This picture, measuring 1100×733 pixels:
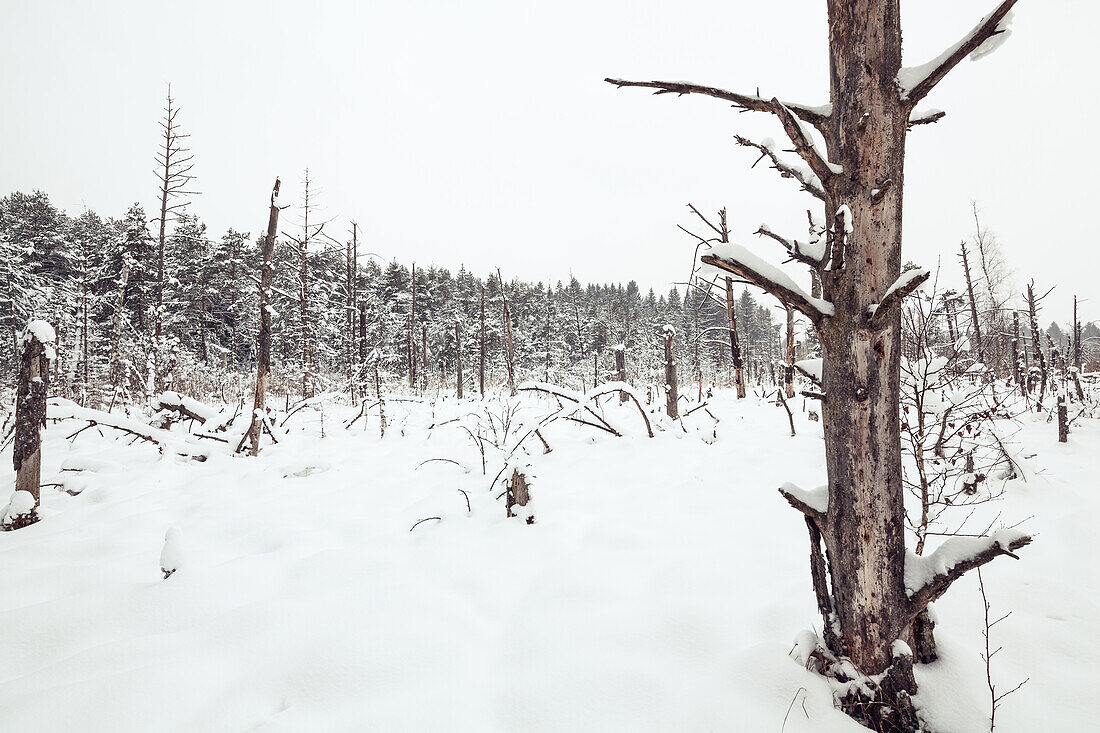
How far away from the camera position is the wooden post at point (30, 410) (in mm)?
3945

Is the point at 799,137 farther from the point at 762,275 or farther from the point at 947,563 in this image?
the point at 947,563

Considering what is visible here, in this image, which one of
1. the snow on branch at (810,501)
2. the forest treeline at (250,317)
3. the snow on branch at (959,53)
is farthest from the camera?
the forest treeline at (250,317)

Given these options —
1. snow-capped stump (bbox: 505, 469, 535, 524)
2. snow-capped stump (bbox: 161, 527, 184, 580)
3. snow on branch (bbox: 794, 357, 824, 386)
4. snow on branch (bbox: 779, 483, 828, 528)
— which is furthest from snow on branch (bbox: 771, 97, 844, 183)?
snow-capped stump (bbox: 161, 527, 184, 580)

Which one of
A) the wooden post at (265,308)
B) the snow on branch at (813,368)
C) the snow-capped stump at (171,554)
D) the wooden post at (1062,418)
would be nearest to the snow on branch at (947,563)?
the snow on branch at (813,368)

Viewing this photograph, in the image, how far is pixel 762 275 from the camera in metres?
1.50

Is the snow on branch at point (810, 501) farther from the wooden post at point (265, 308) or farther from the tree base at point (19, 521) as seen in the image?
the wooden post at point (265, 308)

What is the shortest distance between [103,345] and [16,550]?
99.6 ft

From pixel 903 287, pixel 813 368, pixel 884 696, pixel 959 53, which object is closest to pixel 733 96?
pixel 959 53

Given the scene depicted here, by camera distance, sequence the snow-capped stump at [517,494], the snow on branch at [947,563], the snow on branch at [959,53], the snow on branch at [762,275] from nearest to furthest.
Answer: the snow on branch at [959,53] < the snow on branch at [947,563] < the snow on branch at [762,275] < the snow-capped stump at [517,494]

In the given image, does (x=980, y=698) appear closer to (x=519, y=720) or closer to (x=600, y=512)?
(x=519, y=720)

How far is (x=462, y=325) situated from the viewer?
3675 cm

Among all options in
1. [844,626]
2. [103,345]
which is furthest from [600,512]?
[103,345]

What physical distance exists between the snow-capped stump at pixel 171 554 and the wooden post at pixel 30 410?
2.48 metres

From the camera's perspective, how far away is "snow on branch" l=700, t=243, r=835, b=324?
1.51 meters
